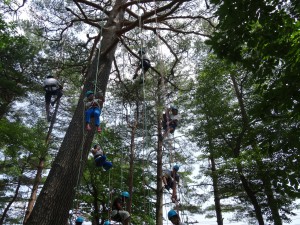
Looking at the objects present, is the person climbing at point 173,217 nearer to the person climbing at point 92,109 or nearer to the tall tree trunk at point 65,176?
the tall tree trunk at point 65,176

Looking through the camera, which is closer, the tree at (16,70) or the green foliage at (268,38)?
the green foliage at (268,38)

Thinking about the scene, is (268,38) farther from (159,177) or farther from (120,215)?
(159,177)

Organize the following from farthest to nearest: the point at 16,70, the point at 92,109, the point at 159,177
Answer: the point at 16,70
the point at 159,177
the point at 92,109

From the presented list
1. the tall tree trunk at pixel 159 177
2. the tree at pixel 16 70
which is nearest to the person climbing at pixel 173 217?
the tall tree trunk at pixel 159 177

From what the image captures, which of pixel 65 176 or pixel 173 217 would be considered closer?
pixel 173 217

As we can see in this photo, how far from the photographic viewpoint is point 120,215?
3889 millimetres

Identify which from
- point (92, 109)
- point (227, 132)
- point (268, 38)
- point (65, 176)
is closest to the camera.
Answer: point (268, 38)

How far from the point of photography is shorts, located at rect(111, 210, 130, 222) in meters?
3.88

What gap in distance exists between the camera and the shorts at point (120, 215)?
3.88m

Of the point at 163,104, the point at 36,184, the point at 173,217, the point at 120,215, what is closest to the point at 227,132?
the point at 163,104

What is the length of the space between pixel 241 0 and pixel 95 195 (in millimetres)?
7683

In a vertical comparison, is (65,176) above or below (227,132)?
below

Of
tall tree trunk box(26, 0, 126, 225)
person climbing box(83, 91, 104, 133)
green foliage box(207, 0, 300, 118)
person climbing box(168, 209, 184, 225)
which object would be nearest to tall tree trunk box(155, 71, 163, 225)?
person climbing box(83, 91, 104, 133)

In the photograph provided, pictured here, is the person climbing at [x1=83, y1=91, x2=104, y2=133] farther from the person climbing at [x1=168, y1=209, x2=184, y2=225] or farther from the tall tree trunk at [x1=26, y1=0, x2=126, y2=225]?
the person climbing at [x1=168, y1=209, x2=184, y2=225]
